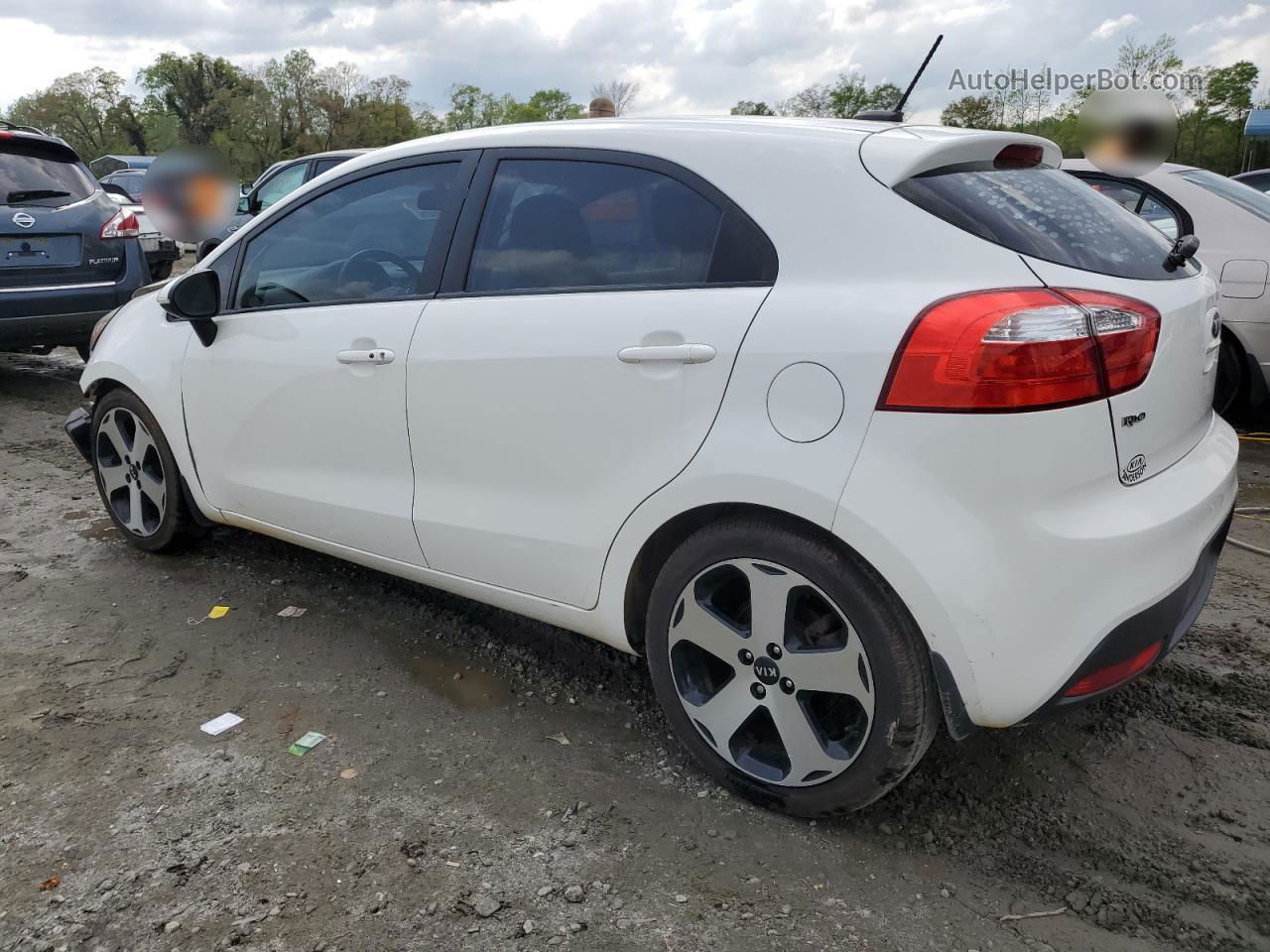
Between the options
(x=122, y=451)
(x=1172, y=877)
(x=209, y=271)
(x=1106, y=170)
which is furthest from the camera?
(x=1106, y=170)

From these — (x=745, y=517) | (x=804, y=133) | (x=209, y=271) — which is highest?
(x=804, y=133)

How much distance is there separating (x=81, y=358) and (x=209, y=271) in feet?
21.5

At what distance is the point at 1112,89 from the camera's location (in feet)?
18.5

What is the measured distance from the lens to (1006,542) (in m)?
1.97

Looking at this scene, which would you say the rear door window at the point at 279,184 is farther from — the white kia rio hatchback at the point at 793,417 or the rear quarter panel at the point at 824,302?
the rear quarter panel at the point at 824,302

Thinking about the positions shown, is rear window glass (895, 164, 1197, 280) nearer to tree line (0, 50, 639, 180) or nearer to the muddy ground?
the muddy ground

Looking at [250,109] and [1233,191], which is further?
[250,109]

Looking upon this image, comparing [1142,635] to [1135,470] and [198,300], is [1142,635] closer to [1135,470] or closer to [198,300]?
[1135,470]

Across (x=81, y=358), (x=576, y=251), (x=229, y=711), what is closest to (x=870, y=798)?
(x=576, y=251)

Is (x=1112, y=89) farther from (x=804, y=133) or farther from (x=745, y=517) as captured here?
(x=745, y=517)

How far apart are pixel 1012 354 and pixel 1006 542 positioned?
14.6 inches

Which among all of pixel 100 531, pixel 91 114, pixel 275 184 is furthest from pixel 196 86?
pixel 100 531

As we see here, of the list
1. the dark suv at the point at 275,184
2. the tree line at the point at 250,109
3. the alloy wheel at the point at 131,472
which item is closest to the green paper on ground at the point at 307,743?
the alloy wheel at the point at 131,472

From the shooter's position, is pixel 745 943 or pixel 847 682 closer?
pixel 745 943
